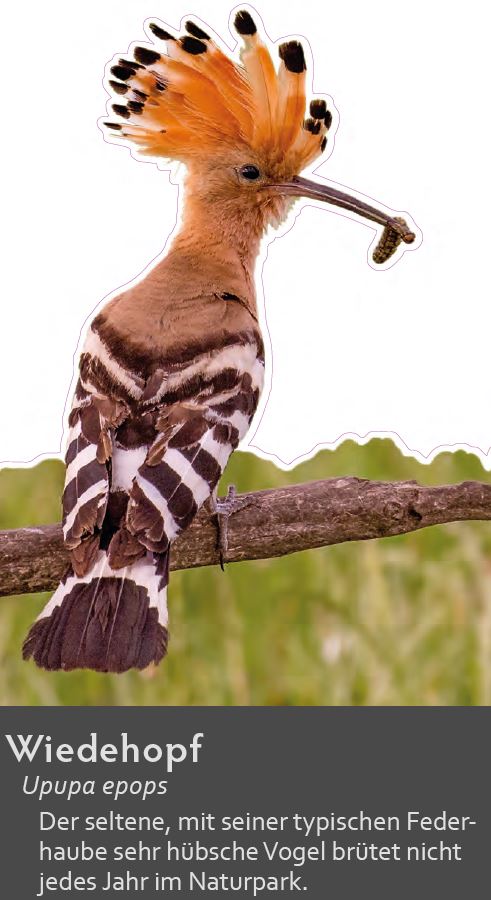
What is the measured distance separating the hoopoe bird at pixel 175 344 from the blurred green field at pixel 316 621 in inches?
24.0

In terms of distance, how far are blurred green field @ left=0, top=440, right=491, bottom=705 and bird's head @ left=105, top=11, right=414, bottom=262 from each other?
0.65 meters

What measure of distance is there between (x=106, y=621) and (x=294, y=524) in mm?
372

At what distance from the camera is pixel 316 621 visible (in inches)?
97.8

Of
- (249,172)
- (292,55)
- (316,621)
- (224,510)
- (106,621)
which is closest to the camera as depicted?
(106,621)

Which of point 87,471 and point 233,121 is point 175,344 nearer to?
point 87,471

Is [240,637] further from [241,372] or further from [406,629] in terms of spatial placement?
[241,372]

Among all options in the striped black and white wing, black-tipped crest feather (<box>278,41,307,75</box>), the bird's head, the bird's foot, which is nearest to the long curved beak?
the bird's head

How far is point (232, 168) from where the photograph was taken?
2033 mm

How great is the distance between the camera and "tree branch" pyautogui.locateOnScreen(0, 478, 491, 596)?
1.73 metres

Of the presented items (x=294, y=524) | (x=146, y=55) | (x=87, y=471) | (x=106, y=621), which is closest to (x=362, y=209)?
(x=146, y=55)

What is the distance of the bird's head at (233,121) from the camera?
193 centimetres

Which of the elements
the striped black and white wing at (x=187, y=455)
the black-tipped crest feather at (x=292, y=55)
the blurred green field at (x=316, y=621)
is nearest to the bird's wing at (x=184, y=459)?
the striped black and white wing at (x=187, y=455)
